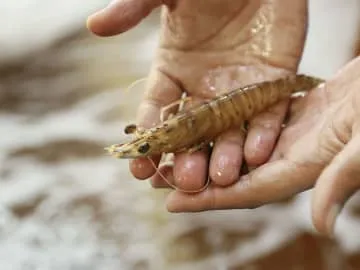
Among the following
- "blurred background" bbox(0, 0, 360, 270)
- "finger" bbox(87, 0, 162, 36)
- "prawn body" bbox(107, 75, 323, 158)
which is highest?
"finger" bbox(87, 0, 162, 36)

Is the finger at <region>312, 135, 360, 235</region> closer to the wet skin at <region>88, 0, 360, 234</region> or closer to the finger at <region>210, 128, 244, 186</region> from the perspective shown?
the wet skin at <region>88, 0, 360, 234</region>

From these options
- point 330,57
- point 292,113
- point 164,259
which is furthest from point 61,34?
point 292,113

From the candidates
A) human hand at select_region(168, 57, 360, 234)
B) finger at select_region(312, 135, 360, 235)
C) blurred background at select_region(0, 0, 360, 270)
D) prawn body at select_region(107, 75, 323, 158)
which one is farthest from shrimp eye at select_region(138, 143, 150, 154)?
blurred background at select_region(0, 0, 360, 270)

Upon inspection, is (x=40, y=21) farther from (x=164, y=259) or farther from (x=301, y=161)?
(x=301, y=161)

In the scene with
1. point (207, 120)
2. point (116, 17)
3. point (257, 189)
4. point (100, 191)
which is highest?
point (116, 17)

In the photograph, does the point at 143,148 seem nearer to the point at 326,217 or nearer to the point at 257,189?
the point at 257,189

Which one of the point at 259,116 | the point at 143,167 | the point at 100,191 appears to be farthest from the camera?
the point at 100,191

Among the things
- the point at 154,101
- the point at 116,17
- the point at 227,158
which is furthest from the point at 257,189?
the point at 116,17
